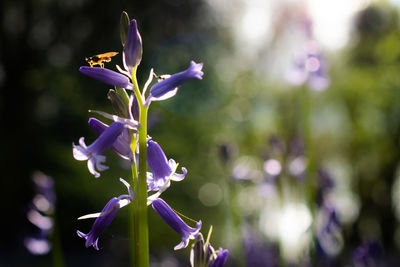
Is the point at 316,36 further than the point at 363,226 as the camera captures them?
No

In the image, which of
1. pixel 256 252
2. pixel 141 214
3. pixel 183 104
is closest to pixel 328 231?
pixel 256 252

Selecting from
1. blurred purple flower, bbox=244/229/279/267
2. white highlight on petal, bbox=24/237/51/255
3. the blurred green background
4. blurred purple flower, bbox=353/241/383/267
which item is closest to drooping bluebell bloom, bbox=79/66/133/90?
white highlight on petal, bbox=24/237/51/255

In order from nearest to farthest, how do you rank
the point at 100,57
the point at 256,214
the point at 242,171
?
1. the point at 100,57
2. the point at 242,171
3. the point at 256,214

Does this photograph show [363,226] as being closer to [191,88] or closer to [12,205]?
[191,88]

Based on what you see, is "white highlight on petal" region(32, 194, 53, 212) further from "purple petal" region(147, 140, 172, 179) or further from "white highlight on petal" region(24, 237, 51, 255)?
"purple petal" region(147, 140, 172, 179)

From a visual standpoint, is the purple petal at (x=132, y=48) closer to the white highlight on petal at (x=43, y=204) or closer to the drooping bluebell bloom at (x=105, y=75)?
the drooping bluebell bloom at (x=105, y=75)

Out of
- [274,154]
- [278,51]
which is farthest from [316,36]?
[278,51]
